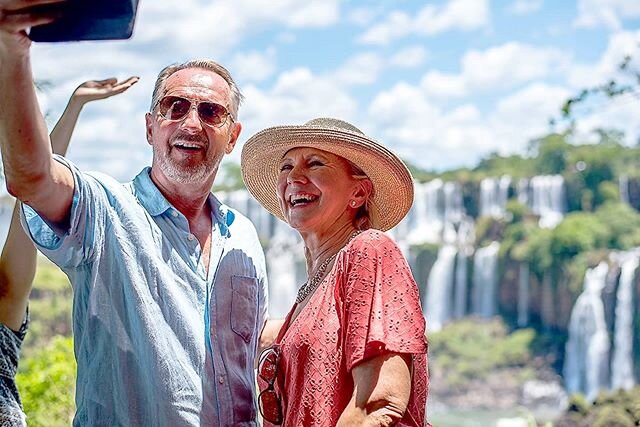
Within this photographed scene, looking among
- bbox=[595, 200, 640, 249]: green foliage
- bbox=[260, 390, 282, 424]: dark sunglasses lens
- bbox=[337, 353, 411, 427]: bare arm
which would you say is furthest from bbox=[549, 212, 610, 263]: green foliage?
bbox=[337, 353, 411, 427]: bare arm

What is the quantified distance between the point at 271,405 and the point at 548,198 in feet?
116

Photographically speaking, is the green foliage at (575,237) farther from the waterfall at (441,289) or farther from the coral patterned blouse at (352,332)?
the coral patterned blouse at (352,332)

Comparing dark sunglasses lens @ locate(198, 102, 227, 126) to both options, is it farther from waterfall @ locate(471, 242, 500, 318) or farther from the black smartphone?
waterfall @ locate(471, 242, 500, 318)

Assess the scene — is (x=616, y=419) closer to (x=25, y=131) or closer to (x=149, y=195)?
(x=149, y=195)

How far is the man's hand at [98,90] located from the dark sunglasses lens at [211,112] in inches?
20.9

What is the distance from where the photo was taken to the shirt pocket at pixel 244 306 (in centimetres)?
219

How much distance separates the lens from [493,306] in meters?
33.3

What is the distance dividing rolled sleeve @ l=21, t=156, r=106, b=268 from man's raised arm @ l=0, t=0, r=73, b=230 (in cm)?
2

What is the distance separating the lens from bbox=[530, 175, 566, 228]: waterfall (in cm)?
3559

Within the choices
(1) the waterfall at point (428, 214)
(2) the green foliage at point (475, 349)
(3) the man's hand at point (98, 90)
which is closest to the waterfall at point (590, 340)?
(2) the green foliage at point (475, 349)

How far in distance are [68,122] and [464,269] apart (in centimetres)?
3106

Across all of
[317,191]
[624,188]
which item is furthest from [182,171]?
[624,188]

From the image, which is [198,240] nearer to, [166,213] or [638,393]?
[166,213]

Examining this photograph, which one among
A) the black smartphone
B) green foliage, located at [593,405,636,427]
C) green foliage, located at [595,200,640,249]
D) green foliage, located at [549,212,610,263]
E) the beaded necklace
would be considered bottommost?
the beaded necklace
